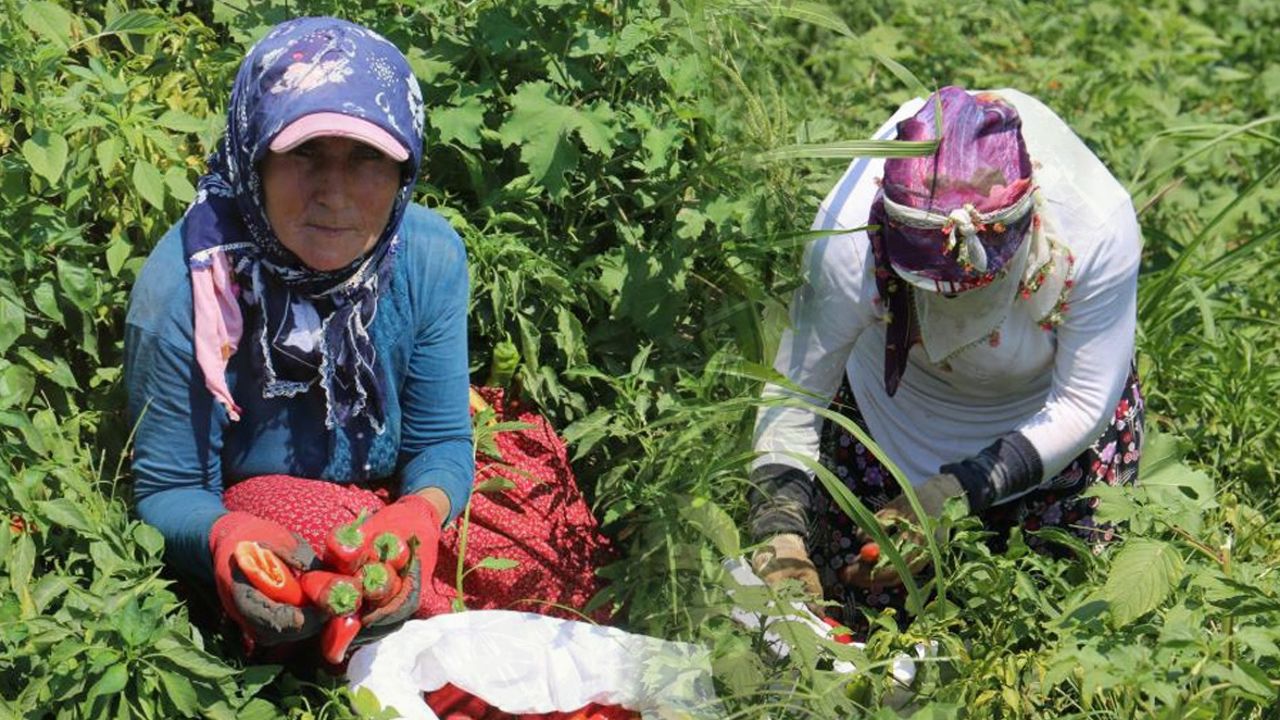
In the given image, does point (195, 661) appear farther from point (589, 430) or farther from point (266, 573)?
point (589, 430)

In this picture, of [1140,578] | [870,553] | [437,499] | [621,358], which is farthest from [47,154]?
[1140,578]

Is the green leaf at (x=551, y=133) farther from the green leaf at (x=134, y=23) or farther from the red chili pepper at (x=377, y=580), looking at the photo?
the red chili pepper at (x=377, y=580)

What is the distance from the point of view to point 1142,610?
2471mm

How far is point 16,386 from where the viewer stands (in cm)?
279

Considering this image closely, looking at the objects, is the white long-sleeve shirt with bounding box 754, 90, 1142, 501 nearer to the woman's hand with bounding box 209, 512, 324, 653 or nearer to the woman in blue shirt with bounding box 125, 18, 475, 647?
the woman in blue shirt with bounding box 125, 18, 475, 647

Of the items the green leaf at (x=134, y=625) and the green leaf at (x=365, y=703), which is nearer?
the green leaf at (x=134, y=625)

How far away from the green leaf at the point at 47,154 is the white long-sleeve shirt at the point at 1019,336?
124cm

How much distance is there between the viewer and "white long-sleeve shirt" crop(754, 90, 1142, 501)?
3037mm

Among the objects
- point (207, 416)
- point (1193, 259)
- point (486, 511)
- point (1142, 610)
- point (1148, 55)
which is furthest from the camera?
point (1148, 55)

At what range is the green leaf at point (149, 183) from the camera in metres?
2.88

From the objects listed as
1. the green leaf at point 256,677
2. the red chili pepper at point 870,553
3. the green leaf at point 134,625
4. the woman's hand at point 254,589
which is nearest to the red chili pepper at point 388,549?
the woman's hand at point 254,589

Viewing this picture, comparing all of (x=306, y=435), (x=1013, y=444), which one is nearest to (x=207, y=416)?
(x=306, y=435)

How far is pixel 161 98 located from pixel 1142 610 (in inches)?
78.0

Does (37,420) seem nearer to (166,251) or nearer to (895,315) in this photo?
(166,251)
